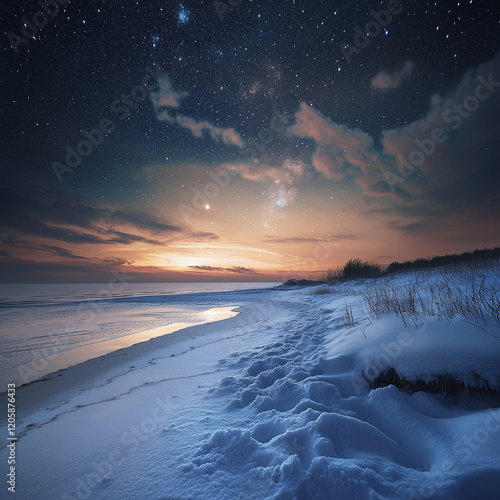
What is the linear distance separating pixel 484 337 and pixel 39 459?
4.68 metres

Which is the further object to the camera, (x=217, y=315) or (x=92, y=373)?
(x=217, y=315)

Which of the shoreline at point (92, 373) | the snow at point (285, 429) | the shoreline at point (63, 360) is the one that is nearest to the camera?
the snow at point (285, 429)

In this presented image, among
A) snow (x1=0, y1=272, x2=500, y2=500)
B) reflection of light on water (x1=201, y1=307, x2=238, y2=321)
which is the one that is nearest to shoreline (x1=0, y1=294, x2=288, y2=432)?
snow (x1=0, y1=272, x2=500, y2=500)

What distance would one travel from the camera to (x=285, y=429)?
1.99 metres

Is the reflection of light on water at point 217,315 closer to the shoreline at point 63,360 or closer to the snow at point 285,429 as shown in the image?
the shoreline at point 63,360

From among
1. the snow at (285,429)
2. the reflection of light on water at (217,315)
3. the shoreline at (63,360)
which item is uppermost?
the shoreline at (63,360)

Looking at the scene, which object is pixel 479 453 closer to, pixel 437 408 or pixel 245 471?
pixel 437 408

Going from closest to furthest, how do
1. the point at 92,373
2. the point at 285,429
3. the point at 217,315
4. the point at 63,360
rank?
the point at 285,429 < the point at 92,373 < the point at 63,360 < the point at 217,315

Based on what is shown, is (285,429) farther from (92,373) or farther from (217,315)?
(217,315)

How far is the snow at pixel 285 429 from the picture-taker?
4.71ft

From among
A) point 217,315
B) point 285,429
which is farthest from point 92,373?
point 217,315

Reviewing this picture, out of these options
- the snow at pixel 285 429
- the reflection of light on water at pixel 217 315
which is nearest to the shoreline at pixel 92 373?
the snow at pixel 285 429

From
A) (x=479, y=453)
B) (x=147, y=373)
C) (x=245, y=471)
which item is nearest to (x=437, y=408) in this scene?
(x=479, y=453)

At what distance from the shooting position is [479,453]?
5.00 ft
